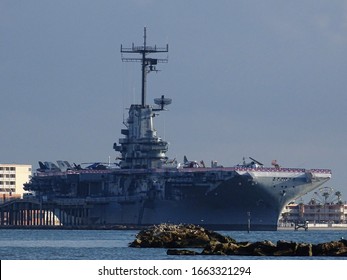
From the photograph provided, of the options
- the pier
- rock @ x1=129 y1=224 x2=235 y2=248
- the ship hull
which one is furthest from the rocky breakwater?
the pier

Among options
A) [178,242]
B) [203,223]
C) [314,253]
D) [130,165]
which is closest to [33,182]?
[130,165]

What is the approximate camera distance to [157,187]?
5226 inches

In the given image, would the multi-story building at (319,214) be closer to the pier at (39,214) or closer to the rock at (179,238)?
the pier at (39,214)

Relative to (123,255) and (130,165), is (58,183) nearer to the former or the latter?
(130,165)

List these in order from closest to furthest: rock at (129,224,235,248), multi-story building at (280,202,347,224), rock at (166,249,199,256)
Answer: rock at (166,249,199,256)
rock at (129,224,235,248)
multi-story building at (280,202,347,224)

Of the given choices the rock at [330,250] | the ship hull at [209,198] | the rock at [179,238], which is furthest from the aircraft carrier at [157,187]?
the rock at [330,250]

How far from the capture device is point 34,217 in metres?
152

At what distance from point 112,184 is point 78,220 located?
20.5 feet

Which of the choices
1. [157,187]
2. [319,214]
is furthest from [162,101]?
[319,214]

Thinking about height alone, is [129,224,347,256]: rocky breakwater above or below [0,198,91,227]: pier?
below

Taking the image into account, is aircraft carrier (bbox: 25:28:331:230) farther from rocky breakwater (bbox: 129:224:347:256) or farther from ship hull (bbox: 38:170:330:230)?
rocky breakwater (bbox: 129:224:347:256)

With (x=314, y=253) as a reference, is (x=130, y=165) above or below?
above

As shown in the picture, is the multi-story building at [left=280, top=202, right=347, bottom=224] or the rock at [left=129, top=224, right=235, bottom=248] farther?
the multi-story building at [left=280, top=202, right=347, bottom=224]

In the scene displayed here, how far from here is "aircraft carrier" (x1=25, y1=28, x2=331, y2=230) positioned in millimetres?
127062
